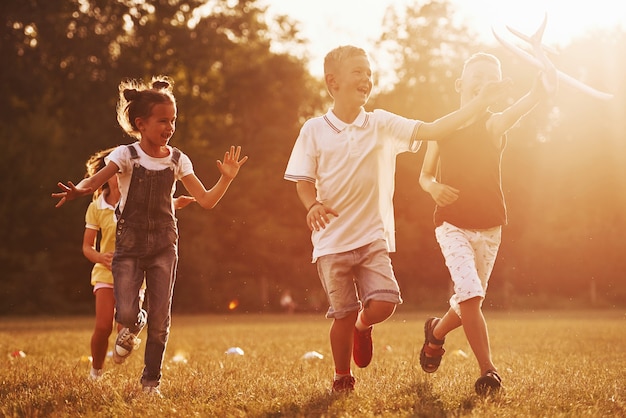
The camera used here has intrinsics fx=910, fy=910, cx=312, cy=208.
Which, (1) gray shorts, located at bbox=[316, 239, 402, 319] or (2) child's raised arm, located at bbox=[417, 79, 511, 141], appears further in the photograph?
(1) gray shorts, located at bbox=[316, 239, 402, 319]

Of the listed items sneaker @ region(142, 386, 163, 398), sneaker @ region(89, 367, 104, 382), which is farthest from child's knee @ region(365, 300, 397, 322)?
sneaker @ region(89, 367, 104, 382)

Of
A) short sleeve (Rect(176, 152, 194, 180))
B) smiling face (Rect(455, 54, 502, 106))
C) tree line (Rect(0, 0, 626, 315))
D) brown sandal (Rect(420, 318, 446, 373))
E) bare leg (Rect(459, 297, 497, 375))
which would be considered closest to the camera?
bare leg (Rect(459, 297, 497, 375))

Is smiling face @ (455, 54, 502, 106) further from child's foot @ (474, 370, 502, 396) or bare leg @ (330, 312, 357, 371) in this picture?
child's foot @ (474, 370, 502, 396)

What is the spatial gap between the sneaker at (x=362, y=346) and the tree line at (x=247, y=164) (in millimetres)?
25204

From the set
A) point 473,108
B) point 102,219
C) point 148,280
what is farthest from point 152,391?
point 473,108

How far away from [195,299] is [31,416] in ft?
87.6

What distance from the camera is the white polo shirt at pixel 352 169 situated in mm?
5949

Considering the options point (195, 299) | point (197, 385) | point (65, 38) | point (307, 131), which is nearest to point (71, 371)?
point (197, 385)

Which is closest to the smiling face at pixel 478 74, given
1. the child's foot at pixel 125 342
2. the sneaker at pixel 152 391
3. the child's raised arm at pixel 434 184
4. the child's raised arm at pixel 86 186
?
the child's raised arm at pixel 434 184

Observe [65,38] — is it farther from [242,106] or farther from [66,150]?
[242,106]

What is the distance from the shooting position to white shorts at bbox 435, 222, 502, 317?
6.22 m

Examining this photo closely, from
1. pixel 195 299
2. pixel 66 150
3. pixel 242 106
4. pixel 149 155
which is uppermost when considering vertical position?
pixel 242 106

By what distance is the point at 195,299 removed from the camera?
31625 mm

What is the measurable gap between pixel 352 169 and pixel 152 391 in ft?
6.45
